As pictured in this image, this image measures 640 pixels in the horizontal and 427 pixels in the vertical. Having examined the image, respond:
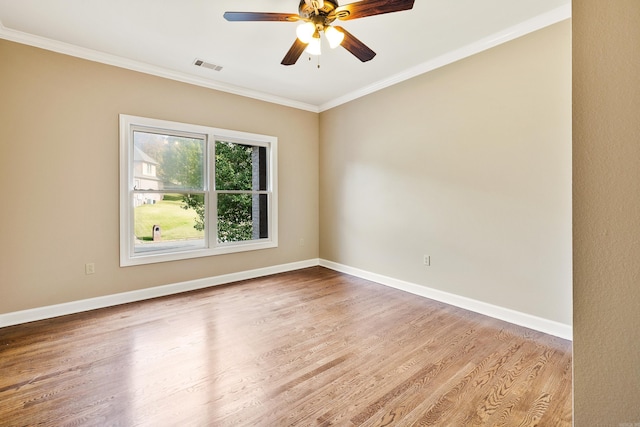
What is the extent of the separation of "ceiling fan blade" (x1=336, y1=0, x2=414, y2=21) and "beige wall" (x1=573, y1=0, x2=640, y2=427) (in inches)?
52.6

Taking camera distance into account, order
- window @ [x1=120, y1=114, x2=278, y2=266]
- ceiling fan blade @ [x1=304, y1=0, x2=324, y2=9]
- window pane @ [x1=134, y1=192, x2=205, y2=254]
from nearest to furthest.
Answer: ceiling fan blade @ [x1=304, y1=0, x2=324, y2=9], window @ [x1=120, y1=114, x2=278, y2=266], window pane @ [x1=134, y1=192, x2=205, y2=254]

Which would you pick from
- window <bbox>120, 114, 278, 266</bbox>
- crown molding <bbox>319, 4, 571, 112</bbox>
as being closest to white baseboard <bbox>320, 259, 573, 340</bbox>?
window <bbox>120, 114, 278, 266</bbox>

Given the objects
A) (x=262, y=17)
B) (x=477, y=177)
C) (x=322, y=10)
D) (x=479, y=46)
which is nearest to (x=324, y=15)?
(x=322, y=10)

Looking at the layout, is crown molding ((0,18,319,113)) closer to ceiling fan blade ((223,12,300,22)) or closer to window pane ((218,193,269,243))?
window pane ((218,193,269,243))

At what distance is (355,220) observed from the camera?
4527 millimetres

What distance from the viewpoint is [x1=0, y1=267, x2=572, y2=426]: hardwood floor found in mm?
1669

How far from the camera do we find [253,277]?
14.6 ft

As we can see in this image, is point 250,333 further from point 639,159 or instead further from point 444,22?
point 444,22

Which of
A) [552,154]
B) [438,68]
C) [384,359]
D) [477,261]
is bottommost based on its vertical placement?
[384,359]

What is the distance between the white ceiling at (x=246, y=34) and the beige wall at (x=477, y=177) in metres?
0.24

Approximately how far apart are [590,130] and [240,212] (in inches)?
165

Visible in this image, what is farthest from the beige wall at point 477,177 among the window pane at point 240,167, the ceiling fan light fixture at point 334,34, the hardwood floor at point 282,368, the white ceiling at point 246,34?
the ceiling fan light fixture at point 334,34

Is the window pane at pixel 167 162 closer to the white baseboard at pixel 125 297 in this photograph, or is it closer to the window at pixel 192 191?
the window at pixel 192 191

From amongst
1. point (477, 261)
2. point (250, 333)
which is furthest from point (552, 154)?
point (250, 333)
